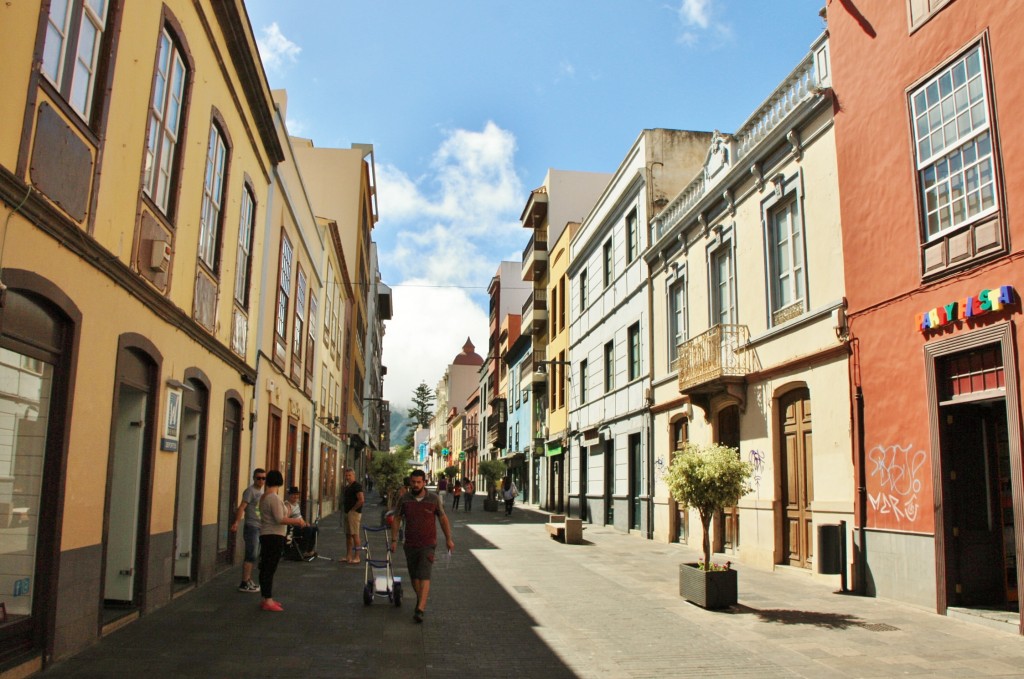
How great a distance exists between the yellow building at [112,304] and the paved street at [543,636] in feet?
2.28

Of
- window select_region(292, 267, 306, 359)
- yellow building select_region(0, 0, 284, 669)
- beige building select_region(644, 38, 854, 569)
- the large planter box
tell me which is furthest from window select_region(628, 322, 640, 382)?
yellow building select_region(0, 0, 284, 669)

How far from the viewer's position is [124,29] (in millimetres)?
7566

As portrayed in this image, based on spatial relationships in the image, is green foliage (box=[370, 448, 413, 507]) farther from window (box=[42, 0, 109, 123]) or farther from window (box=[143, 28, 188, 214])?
window (box=[42, 0, 109, 123])

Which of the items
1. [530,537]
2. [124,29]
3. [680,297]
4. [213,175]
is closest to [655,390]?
[680,297]

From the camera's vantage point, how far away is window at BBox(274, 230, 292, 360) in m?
17.2

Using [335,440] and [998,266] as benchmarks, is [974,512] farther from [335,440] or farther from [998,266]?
[335,440]

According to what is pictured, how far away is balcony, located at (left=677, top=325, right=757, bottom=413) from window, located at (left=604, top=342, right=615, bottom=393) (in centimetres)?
799

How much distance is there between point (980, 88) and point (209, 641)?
35.2ft

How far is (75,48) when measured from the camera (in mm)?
6547

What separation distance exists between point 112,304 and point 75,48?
2.32m

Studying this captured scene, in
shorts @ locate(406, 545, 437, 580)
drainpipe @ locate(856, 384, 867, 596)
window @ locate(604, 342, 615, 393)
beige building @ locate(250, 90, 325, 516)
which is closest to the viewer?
shorts @ locate(406, 545, 437, 580)

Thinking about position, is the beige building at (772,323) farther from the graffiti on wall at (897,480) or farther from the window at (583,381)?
the window at (583,381)

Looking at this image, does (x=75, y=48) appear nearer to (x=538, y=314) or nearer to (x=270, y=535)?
(x=270, y=535)

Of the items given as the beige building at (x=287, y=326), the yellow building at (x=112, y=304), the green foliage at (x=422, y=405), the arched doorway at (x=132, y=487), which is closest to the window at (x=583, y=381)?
the beige building at (x=287, y=326)
